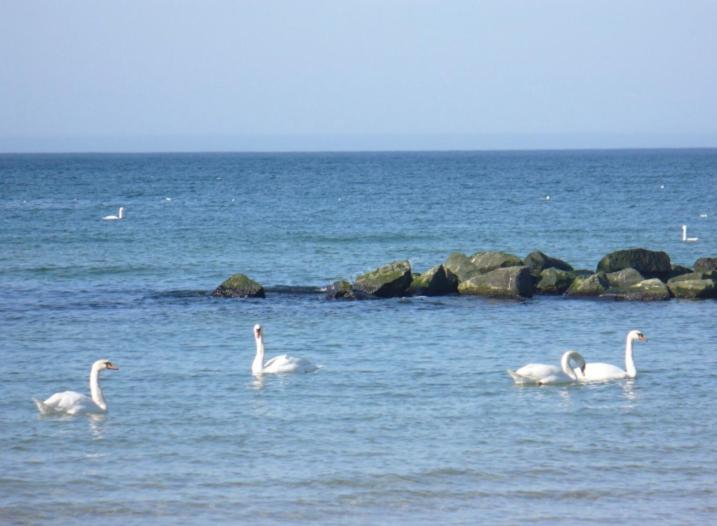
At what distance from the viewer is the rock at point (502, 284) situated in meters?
27.1

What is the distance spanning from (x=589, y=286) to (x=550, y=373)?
977 centimetres

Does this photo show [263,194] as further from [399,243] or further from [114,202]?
[399,243]

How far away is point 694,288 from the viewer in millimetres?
26500

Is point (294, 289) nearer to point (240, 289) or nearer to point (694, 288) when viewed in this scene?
point (240, 289)

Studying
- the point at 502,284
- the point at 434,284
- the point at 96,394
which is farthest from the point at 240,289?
the point at 96,394

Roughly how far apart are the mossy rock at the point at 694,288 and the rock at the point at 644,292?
302mm

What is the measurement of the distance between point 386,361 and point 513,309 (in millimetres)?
6592

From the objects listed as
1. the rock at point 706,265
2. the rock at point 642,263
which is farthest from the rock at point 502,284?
the rock at point 706,265

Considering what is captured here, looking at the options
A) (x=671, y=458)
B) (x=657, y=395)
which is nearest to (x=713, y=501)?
(x=671, y=458)

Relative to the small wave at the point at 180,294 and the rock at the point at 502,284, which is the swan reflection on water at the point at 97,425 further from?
the rock at the point at 502,284

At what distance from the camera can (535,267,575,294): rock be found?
27.8 metres

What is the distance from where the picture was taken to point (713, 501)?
463 inches

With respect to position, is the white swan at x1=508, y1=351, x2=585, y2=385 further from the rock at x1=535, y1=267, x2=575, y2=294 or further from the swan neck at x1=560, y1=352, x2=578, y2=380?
the rock at x1=535, y1=267, x2=575, y2=294

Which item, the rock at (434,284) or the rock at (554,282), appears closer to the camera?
the rock at (554,282)
